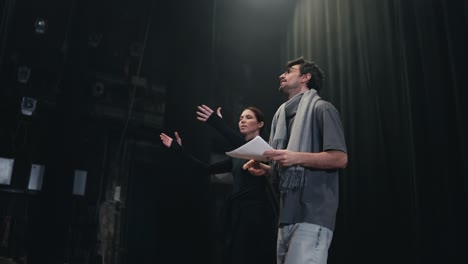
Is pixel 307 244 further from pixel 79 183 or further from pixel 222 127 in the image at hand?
pixel 79 183

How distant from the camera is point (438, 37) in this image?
2252 millimetres

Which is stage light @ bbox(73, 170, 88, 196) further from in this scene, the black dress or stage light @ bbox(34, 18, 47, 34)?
the black dress

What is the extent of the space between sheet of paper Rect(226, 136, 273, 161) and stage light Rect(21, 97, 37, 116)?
464cm

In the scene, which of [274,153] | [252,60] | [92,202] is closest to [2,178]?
[92,202]

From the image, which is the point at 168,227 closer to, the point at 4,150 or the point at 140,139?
the point at 140,139

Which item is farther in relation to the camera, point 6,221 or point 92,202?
point 92,202

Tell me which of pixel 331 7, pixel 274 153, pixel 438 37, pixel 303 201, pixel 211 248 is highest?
pixel 331 7

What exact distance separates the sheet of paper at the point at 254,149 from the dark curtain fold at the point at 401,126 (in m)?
1.03

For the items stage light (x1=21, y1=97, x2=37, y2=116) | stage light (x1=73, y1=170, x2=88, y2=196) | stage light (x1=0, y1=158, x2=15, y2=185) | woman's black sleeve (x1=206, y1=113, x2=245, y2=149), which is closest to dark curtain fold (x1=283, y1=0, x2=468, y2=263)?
woman's black sleeve (x1=206, y1=113, x2=245, y2=149)

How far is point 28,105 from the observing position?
5426mm

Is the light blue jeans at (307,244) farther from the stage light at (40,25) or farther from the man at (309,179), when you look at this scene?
the stage light at (40,25)

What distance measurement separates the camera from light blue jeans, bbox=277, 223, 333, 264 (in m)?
1.51

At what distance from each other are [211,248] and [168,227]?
472 mm

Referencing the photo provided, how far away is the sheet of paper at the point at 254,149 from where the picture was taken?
1560 millimetres
